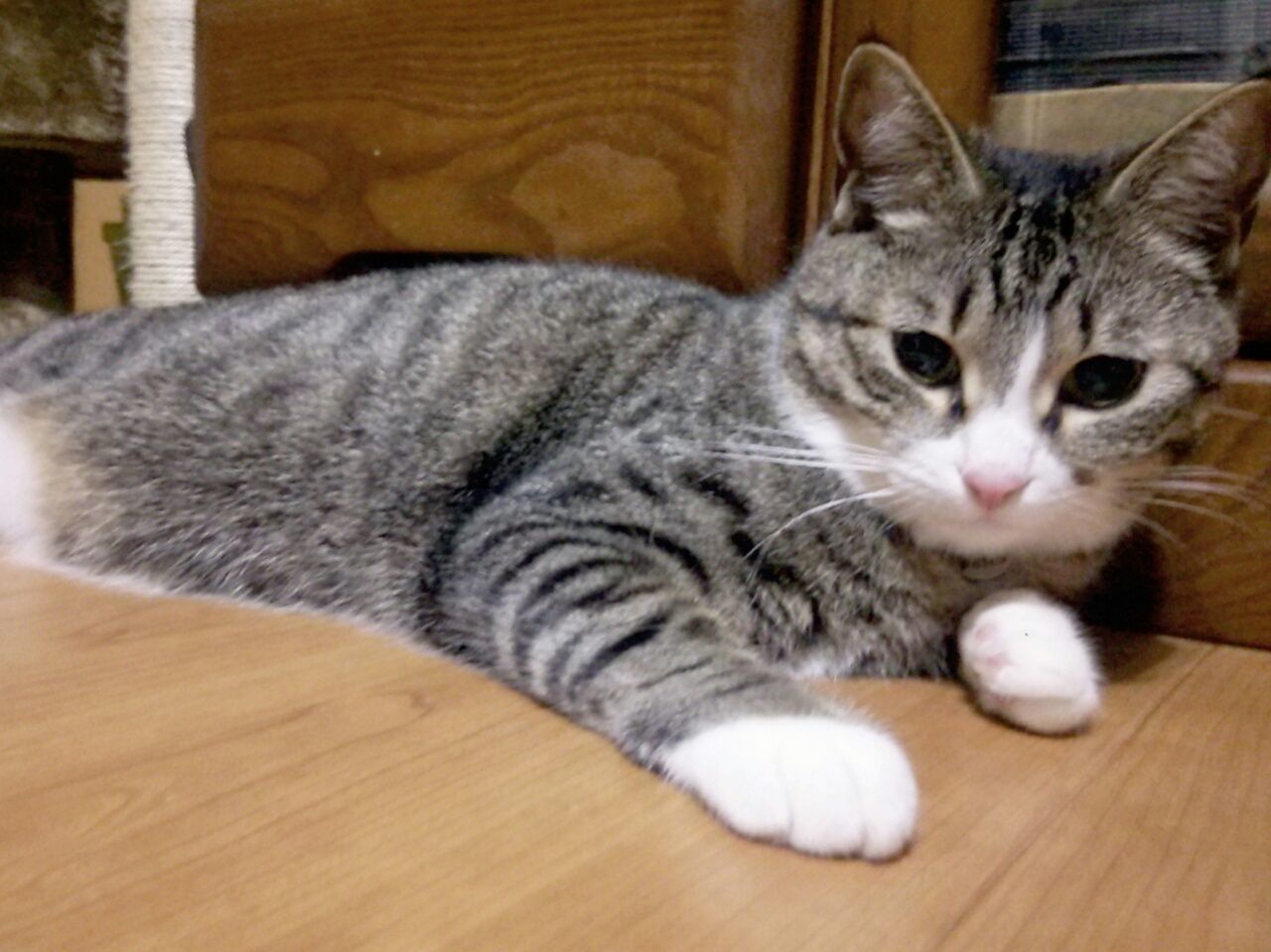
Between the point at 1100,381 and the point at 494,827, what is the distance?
2.00 feet

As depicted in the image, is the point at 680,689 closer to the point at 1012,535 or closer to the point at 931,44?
the point at 1012,535

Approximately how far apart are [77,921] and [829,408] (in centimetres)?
73

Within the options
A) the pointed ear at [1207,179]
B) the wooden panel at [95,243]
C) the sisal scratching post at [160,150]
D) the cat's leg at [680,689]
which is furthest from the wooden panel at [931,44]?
the wooden panel at [95,243]

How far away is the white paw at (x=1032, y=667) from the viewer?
3.08ft

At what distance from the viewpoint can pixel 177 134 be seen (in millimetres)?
2186

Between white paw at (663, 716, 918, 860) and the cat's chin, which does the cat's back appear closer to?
the cat's chin

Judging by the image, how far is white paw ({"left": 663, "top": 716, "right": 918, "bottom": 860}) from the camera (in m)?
0.71

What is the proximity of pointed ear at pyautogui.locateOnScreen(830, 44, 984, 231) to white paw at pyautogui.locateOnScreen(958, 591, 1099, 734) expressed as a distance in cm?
37

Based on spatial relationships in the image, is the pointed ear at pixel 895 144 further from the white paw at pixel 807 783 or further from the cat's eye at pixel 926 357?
the white paw at pixel 807 783

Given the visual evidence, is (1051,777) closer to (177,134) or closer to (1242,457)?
(1242,457)

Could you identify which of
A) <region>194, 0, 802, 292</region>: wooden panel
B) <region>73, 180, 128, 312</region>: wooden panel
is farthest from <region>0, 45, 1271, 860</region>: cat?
<region>73, 180, 128, 312</region>: wooden panel

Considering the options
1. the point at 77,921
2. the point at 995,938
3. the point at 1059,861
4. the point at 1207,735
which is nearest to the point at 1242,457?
the point at 1207,735

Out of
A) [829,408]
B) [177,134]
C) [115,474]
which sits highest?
[177,134]

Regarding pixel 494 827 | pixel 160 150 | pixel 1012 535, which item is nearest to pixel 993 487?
pixel 1012 535
